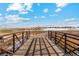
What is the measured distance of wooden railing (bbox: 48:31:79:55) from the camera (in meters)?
3.15

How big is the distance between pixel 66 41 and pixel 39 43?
0.51 meters

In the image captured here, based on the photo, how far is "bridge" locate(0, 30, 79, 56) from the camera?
125 inches

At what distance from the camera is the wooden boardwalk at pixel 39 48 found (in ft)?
10.6

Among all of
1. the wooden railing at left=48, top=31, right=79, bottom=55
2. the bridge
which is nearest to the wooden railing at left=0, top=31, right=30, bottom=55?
the bridge

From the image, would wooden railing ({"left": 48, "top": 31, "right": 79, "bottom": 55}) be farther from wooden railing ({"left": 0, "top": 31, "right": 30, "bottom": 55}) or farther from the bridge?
wooden railing ({"left": 0, "top": 31, "right": 30, "bottom": 55})

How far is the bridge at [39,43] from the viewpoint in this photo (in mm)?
3169

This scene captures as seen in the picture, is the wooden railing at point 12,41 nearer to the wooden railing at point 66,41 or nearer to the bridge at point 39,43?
the bridge at point 39,43

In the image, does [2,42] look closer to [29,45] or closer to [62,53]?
[29,45]

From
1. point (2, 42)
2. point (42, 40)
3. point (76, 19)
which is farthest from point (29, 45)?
point (76, 19)

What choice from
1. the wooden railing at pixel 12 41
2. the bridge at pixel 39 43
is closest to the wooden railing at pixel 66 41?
the bridge at pixel 39 43

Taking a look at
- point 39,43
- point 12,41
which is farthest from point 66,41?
point 12,41

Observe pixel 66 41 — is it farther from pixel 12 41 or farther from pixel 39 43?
pixel 12 41

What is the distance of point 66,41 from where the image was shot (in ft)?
10.9

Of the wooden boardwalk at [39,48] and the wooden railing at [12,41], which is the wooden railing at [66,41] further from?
the wooden railing at [12,41]
